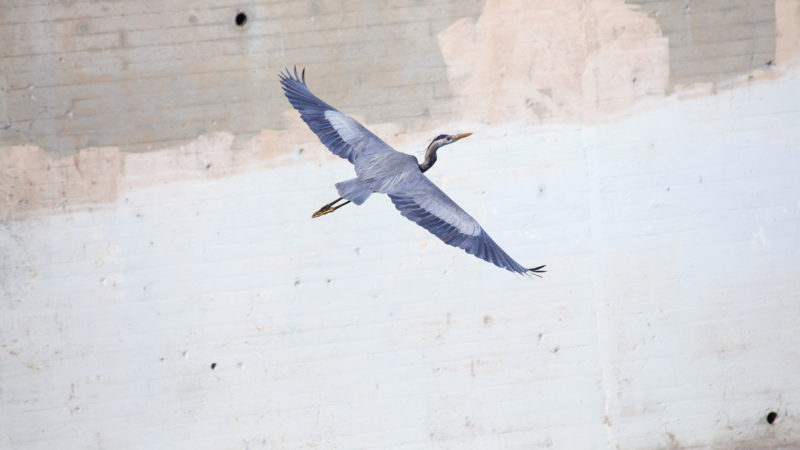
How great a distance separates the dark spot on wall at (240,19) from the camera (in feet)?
18.3

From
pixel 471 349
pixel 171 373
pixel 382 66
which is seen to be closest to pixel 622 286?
pixel 471 349

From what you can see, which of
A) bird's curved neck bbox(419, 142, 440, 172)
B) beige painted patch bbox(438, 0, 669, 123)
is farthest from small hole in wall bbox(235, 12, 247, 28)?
bird's curved neck bbox(419, 142, 440, 172)

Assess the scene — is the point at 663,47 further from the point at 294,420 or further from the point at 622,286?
the point at 294,420

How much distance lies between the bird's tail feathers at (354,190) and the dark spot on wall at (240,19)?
171 centimetres

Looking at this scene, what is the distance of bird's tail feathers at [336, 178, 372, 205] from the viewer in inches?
170

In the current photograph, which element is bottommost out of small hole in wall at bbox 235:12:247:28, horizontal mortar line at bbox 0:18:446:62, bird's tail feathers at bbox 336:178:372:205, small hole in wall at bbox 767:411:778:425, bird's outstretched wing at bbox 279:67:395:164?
small hole in wall at bbox 767:411:778:425

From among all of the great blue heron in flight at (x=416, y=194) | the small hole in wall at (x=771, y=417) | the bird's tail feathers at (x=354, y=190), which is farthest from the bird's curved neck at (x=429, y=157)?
the small hole in wall at (x=771, y=417)

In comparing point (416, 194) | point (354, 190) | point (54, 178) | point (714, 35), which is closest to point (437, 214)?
point (416, 194)

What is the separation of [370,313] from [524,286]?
39.3 inches

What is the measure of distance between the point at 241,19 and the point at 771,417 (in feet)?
14.1

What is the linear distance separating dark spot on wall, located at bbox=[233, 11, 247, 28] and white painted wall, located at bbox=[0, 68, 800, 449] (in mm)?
895

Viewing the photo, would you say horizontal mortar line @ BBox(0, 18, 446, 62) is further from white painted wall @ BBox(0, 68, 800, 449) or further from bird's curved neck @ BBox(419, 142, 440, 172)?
bird's curved neck @ BBox(419, 142, 440, 172)

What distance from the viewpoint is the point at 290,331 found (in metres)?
5.83

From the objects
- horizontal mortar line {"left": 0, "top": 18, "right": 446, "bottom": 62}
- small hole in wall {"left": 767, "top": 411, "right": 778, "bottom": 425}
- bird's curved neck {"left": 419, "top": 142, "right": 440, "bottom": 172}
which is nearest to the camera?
bird's curved neck {"left": 419, "top": 142, "right": 440, "bottom": 172}
